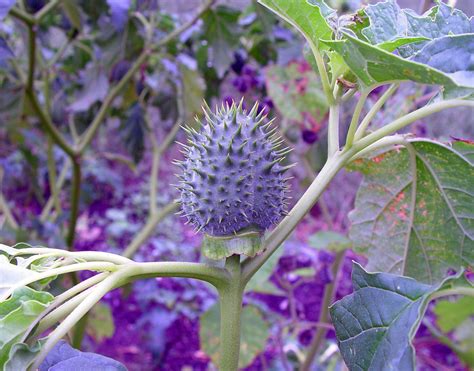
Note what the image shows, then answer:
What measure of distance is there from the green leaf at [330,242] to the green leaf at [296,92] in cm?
41

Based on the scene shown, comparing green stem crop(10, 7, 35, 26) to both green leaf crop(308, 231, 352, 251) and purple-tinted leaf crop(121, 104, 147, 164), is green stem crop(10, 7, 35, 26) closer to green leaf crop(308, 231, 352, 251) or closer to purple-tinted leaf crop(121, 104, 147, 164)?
purple-tinted leaf crop(121, 104, 147, 164)

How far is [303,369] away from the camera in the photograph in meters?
1.77

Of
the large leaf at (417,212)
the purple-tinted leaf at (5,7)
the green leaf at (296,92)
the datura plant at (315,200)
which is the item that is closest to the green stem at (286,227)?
the datura plant at (315,200)

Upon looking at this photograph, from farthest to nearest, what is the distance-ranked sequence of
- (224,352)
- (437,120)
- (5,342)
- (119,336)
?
(437,120), (119,336), (224,352), (5,342)

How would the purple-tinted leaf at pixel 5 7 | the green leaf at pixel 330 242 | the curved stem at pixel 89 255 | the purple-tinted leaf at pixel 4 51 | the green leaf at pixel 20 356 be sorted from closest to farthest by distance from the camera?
the green leaf at pixel 20 356, the curved stem at pixel 89 255, the purple-tinted leaf at pixel 5 7, the purple-tinted leaf at pixel 4 51, the green leaf at pixel 330 242

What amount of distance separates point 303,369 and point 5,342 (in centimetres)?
132

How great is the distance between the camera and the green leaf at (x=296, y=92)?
193cm

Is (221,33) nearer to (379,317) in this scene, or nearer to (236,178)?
(236,178)

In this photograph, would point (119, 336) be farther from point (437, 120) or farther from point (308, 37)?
point (437, 120)

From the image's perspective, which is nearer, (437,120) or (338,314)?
(338,314)

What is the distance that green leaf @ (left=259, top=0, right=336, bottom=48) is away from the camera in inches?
28.5

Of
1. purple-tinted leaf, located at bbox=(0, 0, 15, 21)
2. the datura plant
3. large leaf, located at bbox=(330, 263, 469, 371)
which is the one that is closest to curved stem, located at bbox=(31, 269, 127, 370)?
the datura plant

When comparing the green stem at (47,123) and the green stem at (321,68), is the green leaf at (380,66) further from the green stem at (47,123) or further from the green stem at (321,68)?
the green stem at (47,123)

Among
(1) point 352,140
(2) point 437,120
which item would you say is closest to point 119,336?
(1) point 352,140
